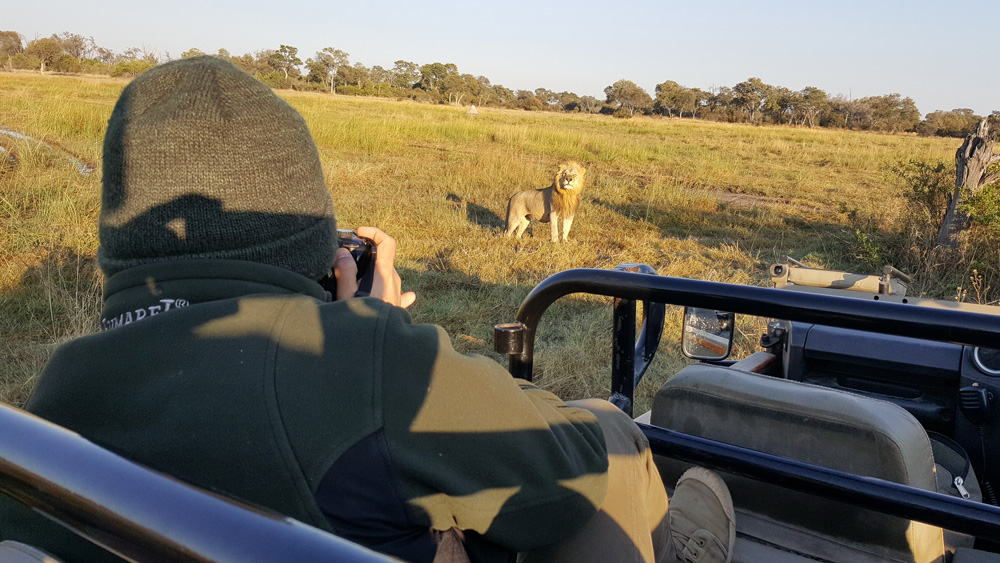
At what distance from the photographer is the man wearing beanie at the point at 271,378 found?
0.76 metres

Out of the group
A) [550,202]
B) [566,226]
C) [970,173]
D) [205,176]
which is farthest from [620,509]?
[550,202]

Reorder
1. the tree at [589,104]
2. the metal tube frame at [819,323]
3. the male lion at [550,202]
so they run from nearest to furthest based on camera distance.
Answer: the metal tube frame at [819,323]
the male lion at [550,202]
the tree at [589,104]

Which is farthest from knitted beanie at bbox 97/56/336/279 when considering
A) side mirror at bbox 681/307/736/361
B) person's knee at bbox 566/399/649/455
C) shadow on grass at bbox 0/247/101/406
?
shadow on grass at bbox 0/247/101/406

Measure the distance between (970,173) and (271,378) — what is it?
7.53 m

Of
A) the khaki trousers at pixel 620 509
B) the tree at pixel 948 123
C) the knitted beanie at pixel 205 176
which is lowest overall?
the khaki trousers at pixel 620 509

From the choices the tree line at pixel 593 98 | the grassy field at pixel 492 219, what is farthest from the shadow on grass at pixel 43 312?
the tree line at pixel 593 98

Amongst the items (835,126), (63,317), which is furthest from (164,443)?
(835,126)

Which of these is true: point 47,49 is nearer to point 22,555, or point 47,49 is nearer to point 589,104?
point 589,104

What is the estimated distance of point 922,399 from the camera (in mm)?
2086

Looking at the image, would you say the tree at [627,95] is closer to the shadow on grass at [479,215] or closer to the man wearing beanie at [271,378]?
the shadow on grass at [479,215]

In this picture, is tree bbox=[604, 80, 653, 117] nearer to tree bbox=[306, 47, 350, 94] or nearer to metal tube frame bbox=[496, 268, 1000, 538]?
tree bbox=[306, 47, 350, 94]

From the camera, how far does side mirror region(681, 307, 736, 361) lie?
1769 millimetres

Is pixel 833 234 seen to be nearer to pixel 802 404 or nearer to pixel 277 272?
pixel 802 404

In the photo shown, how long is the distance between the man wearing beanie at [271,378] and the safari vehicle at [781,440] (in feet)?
0.65
